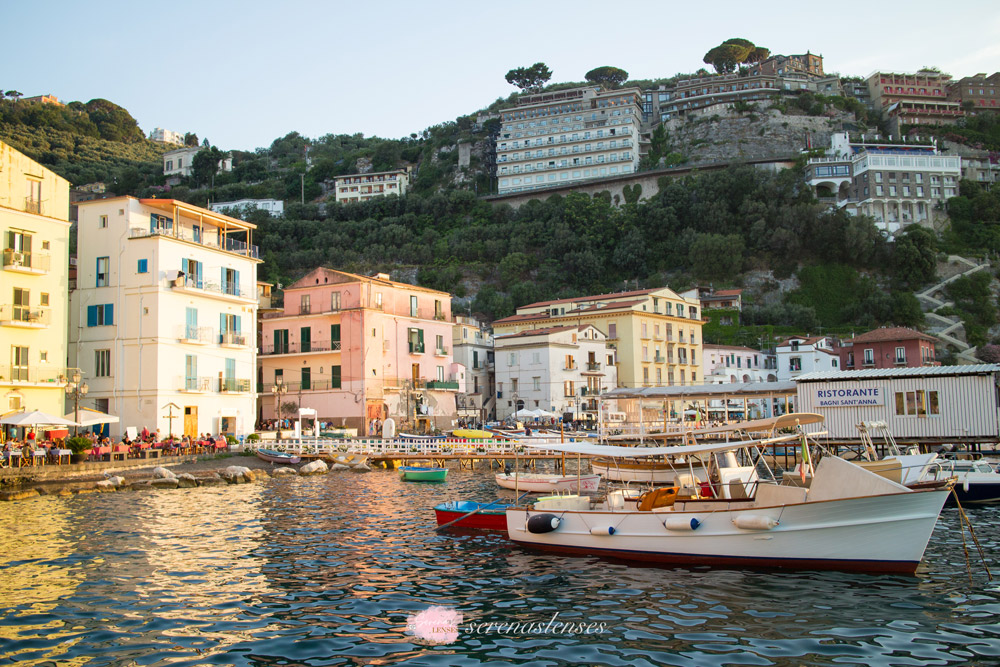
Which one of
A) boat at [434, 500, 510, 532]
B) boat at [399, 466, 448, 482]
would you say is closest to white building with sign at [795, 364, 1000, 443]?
boat at [399, 466, 448, 482]

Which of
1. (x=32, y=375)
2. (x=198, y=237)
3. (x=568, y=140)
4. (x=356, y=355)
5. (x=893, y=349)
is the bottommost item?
(x=32, y=375)

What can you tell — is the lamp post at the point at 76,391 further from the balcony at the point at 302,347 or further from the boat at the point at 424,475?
the balcony at the point at 302,347

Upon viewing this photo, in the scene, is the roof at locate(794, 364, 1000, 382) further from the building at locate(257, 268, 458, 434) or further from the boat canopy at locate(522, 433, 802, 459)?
the building at locate(257, 268, 458, 434)

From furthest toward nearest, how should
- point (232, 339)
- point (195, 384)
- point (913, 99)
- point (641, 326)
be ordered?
point (913, 99)
point (641, 326)
point (232, 339)
point (195, 384)

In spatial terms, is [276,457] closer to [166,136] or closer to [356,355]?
[356,355]

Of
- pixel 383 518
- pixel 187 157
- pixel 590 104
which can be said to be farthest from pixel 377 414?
pixel 187 157

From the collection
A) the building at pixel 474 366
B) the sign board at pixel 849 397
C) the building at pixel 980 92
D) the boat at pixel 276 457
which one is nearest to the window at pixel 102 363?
the boat at pixel 276 457

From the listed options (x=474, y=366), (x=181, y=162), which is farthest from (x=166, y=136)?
(x=474, y=366)

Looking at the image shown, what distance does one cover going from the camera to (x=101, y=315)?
4019cm

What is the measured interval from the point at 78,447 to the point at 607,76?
13776cm

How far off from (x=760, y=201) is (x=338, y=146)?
101 meters

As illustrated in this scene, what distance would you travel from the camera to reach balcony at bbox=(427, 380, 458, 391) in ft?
175

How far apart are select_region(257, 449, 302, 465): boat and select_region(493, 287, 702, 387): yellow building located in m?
32.8

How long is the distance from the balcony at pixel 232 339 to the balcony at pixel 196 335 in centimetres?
70
